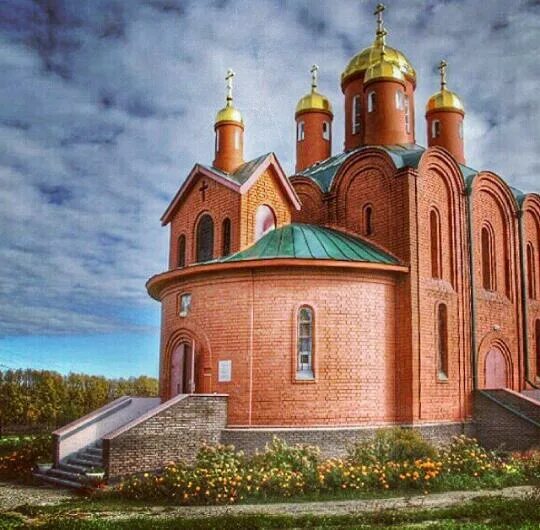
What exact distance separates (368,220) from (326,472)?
7.69 meters

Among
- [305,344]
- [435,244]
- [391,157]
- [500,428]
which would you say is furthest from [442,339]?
[391,157]

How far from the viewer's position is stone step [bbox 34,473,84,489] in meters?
13.1

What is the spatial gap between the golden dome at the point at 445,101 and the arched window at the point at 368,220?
7.86 m

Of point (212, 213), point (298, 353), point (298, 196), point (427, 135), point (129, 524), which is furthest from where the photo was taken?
point (427, 135)

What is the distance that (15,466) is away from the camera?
50.7 feet

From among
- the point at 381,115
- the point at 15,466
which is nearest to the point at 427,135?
the point at 381,115

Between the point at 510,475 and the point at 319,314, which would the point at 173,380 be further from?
the point at 510,475

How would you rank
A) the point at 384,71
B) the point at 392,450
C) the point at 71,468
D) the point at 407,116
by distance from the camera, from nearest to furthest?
the point at 392,450
the point at 71,468
the point at 384,71
the point at 407,116

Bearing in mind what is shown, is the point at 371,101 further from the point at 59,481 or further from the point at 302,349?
the point at 59,481

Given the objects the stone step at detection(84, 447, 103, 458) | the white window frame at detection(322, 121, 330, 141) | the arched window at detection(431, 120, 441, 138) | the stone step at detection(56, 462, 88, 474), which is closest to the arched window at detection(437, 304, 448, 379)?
the stone step at detection(84, 447, 103, 458)

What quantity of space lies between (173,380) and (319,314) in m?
4.23

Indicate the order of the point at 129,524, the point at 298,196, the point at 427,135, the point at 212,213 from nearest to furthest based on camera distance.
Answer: the point at 129,524
the point at 212,213
the point at 298,196
the point at 427,135

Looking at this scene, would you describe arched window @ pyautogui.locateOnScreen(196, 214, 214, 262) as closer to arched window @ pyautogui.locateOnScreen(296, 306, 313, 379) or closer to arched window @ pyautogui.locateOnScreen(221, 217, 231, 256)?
arched window @ pyautogui.locateOnScreen(221, 217, 231, 256)

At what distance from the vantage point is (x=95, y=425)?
1577 cm
